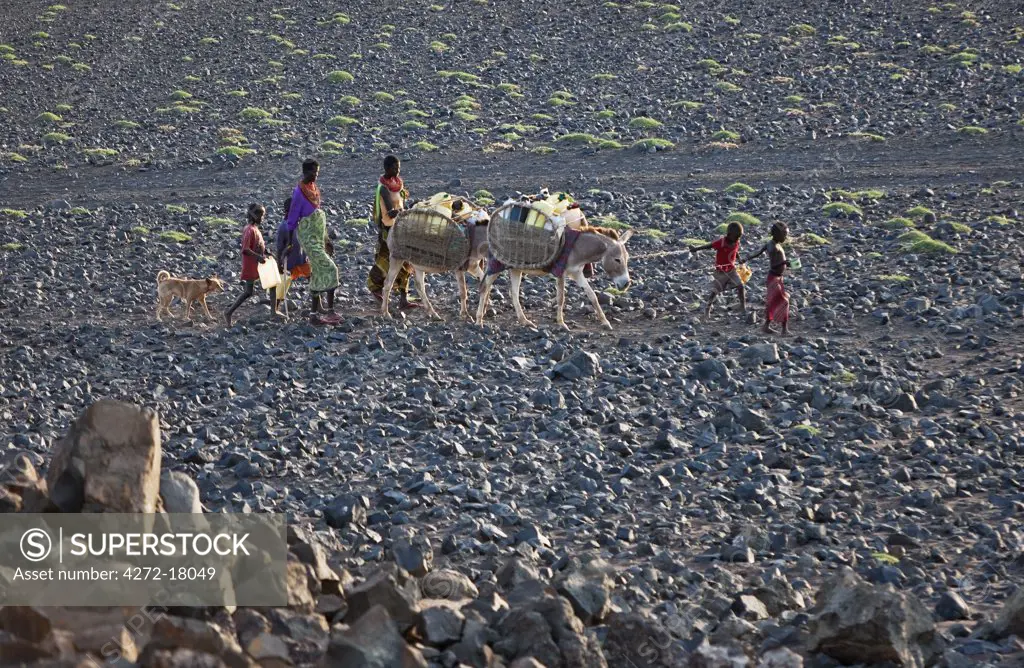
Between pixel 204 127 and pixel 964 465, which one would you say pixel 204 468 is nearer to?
pixel 964 465

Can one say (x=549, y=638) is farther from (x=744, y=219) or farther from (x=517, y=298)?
(x=744, y=219)

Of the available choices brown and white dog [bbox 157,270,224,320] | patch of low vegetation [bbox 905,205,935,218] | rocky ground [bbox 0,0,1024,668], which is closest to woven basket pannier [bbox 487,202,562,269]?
rocky ground [bbox 0,0,1024,668]

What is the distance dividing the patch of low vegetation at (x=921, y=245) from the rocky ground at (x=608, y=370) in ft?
0.43

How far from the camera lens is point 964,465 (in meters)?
11.9

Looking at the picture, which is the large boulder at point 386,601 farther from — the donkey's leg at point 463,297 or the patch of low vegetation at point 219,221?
the patch of low vegetation at point 219,221

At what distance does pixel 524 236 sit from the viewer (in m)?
16.5

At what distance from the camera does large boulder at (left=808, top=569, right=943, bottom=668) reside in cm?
802

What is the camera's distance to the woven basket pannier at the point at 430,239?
17.2 meters

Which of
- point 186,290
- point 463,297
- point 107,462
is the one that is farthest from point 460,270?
point 107,462

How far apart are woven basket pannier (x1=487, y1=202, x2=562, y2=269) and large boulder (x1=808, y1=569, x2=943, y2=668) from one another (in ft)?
28.7

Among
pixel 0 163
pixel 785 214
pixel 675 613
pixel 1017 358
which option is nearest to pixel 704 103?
pixel 785 214

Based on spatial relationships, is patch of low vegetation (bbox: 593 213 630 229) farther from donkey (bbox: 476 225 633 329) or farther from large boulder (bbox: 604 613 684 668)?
large boulder (bbox: 604 613 684 668)

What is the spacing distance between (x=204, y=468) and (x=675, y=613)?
4.96 metres

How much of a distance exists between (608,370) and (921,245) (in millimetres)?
7904
